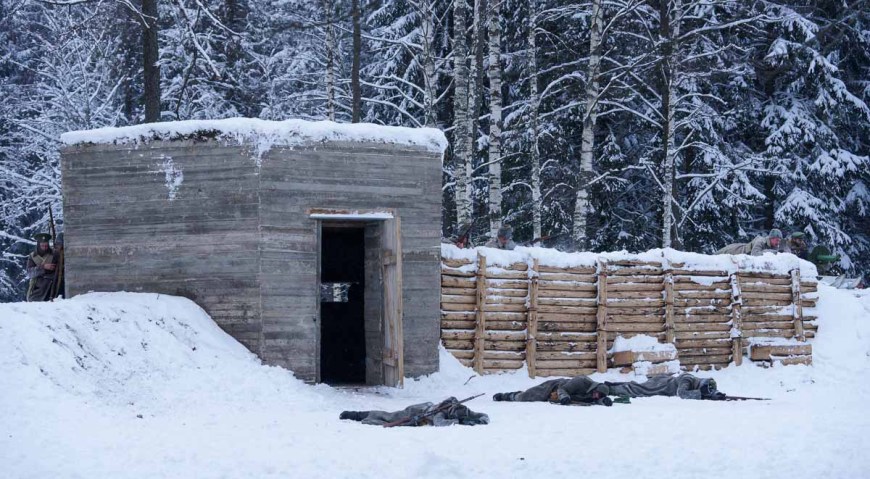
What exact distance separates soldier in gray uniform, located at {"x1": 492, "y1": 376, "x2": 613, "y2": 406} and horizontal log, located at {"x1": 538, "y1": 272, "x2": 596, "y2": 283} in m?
2.99

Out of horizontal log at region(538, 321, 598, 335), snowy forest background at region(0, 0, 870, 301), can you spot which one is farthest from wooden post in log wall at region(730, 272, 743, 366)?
snowy forest background at region(0, 0, 870, 301)

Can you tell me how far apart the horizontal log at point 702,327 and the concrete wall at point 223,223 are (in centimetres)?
609

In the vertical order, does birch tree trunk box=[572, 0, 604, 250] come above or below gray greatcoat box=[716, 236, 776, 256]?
above

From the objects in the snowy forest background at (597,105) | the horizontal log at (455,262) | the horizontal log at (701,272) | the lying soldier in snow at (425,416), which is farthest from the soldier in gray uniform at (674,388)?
the snowy forest background at (597,105)

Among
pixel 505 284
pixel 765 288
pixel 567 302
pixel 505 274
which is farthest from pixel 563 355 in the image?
pixel 765 288

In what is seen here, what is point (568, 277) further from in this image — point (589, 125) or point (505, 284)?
point (589, 125)

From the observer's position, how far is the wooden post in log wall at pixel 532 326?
632 inches

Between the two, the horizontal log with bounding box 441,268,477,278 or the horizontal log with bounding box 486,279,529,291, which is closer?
the horizontal log with bounding box 441,268,477,278

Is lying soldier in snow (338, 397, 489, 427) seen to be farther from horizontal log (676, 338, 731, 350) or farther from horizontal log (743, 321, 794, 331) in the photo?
horizontal log (743, 321, 794, 331)

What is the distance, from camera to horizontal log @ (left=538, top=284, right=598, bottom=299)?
53.7 feet

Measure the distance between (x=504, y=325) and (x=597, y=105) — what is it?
1024 cm

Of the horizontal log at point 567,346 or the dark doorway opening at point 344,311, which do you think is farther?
the dark doorway opening at point 344,311

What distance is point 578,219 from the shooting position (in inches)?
870

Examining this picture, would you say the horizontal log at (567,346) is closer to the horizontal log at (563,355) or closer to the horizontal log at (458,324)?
the horizontal log at (563,355)
